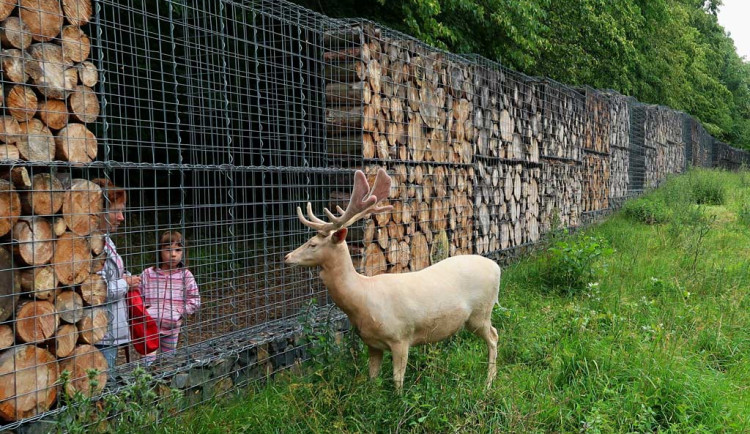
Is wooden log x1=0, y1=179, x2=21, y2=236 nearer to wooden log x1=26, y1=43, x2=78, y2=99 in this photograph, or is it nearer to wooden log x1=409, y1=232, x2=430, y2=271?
wooden log x1=26, y1=43, x2=78, y2=99

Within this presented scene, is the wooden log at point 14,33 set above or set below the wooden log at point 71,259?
above

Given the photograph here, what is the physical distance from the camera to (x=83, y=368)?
3428 mm

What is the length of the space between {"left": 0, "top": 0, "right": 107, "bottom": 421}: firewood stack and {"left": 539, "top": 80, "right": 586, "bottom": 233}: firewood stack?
689cm

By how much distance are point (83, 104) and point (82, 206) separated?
1.78 ft

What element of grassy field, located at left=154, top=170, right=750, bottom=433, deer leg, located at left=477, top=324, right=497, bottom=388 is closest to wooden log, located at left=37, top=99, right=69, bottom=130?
grassy field, located at left=154, top=170, right=750, bottom=433

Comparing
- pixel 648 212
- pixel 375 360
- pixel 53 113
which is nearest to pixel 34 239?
pixel 53 113

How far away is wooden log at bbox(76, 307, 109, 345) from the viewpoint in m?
3.41

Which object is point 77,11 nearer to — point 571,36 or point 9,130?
point 9,130

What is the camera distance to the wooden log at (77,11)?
3.29 meters

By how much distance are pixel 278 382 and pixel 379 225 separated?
1.73 meters

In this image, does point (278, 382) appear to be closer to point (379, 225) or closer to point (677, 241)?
point (379, 225)

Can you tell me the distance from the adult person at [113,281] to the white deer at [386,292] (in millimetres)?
1032

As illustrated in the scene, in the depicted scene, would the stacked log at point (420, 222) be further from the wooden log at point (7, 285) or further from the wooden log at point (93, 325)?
the wooden log at point (7, 285)

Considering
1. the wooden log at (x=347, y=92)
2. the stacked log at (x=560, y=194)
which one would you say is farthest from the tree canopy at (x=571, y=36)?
the wooden log at (x=347, y=92)
